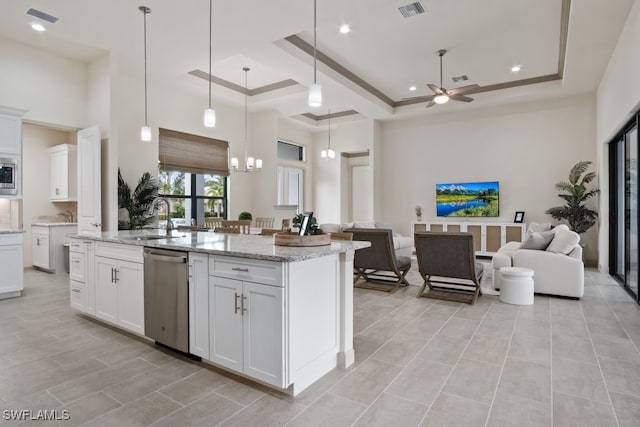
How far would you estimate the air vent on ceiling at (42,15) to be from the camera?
416cm

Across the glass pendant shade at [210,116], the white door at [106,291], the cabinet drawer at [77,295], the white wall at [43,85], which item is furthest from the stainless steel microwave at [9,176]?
the glass pendant shade at [210,116]

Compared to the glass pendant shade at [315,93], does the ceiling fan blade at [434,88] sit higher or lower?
higher

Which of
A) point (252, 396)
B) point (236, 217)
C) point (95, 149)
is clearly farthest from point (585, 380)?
point (236, 217)

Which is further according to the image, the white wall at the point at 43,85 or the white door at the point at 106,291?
the white wall at the point at 43,85

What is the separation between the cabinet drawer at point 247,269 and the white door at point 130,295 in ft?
3.16

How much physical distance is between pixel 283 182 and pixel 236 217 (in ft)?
6.36

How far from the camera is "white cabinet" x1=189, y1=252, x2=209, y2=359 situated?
2.48 m

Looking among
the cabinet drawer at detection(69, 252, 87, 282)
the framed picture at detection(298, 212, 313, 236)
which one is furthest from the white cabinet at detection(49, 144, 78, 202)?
the framed picture at detection(298, 212, 313, 236)

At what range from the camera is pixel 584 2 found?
367cm

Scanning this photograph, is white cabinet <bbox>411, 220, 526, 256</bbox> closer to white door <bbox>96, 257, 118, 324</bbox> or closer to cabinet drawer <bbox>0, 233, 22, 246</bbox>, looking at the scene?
white door <bbox>96, 257, 118, 324</bbox>

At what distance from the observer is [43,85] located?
5.23m

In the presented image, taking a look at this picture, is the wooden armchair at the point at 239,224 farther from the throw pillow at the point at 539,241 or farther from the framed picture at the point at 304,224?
the throw pillow at the point at 539,241

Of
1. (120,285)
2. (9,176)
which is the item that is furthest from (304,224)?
(9,176)

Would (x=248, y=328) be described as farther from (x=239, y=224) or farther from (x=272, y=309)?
(x=239, y=224)
